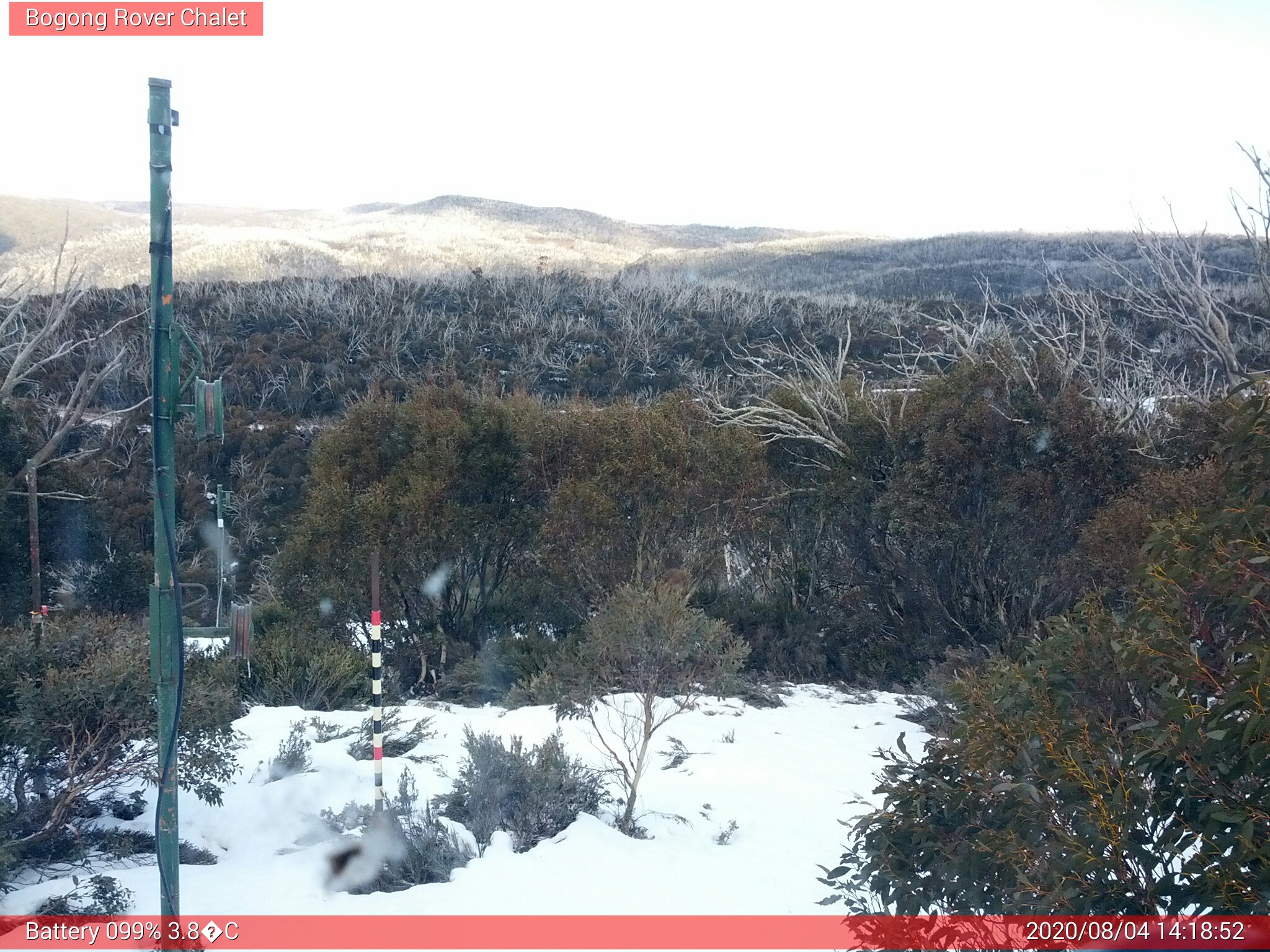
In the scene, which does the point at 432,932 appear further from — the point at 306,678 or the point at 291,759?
the point at 306,678

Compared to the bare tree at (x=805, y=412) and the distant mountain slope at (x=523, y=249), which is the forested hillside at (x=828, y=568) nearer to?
the bare tree at (x=805, y=412)

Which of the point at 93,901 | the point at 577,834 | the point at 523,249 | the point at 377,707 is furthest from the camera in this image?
the point at 523,249

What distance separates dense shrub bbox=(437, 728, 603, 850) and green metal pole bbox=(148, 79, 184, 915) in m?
2.01

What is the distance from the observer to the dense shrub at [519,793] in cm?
543

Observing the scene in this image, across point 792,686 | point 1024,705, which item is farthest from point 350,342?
point 1024,705

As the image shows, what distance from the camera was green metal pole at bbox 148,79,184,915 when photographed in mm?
3523

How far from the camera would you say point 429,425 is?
11930 mm

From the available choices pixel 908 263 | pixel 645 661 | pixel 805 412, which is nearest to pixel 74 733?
pixel 645 661

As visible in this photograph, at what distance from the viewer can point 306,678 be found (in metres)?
8.84

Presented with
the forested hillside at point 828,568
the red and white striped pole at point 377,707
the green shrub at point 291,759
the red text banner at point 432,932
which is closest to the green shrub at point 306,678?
the forested hillside at point 828,568

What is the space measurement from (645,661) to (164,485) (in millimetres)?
3226

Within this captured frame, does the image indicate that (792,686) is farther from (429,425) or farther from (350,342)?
(350,342)

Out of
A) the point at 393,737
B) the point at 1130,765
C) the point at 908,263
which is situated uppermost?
the point at 908,263

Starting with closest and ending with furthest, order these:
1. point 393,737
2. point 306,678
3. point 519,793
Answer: point 519,793 → point 393,737 → point 306,678
